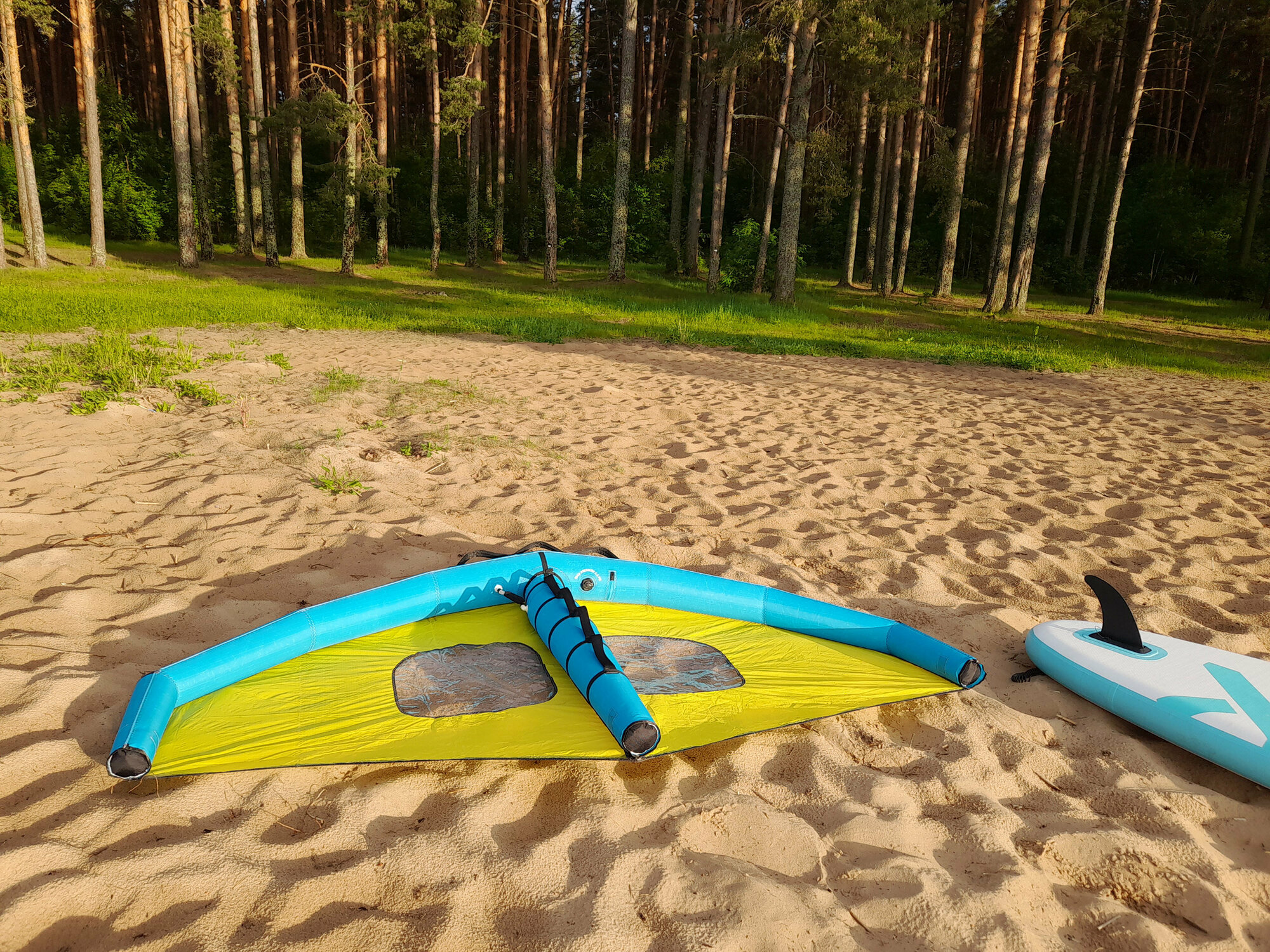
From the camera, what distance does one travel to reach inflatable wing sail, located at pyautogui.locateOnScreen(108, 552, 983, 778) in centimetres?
218

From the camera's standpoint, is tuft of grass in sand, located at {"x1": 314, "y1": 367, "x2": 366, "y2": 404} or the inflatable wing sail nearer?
the inflatable wing sail

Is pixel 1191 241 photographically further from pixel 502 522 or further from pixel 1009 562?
Result: pixel 502 522

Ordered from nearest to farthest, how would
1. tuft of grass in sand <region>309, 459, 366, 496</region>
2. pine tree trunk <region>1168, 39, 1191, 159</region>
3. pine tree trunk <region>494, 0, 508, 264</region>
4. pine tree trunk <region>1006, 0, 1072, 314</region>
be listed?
1. tuft of grass in sand <region>309, 459, 366, 496</region>
2. pine tree trunk <region>1006, 0, 1072, 314</region>
3. pine tree trunk <region>494, 0, 508, 264</region>
4. pine tree trunk <region>1168, 39, 1191, 159</region>

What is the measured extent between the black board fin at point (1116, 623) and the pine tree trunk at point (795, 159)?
1283 cm

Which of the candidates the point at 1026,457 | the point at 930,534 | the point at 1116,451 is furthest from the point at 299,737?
the point at 1116,451

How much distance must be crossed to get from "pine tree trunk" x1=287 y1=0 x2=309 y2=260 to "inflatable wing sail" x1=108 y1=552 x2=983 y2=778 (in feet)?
57.5

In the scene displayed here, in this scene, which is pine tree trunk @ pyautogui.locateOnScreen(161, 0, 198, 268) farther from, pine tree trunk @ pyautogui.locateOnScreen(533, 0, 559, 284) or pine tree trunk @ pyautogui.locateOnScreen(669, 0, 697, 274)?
pine tree trunk @ pyautogui.locateOnScreen(669, 0, 697, 274)

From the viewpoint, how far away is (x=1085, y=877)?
1.92 meters

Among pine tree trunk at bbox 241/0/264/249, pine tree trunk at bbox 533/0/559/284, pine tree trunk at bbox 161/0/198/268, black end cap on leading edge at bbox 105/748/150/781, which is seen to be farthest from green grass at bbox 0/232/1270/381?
black end cap on leading edge at bbox 105/748/150/781

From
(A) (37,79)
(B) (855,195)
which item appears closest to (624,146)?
(B) (855,195)

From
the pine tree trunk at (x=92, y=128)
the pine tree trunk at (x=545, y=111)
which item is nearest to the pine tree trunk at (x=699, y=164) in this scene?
the pine tree trunk at (x=545, y=111)

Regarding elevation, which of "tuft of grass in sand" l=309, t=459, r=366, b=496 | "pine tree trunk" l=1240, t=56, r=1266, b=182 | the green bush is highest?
"pine tree trunk" l=1240, t=56, r=1266, b=182

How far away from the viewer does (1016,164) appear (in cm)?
1675

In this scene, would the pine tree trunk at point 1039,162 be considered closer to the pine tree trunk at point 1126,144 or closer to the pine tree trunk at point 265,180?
the pine tree trunk at point 1126,144
